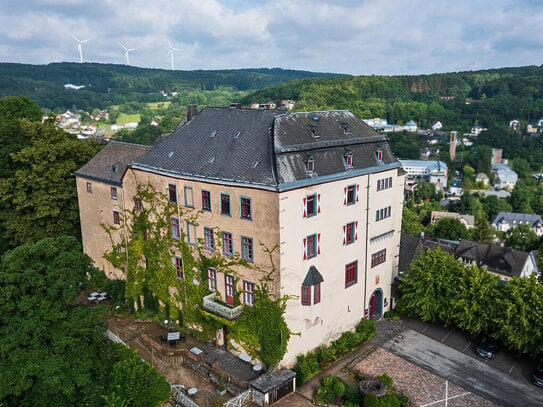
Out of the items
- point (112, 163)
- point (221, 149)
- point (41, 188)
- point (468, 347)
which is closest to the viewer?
point (221, 149)

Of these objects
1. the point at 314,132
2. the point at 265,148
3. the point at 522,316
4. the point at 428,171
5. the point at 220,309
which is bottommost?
the point at 428,171

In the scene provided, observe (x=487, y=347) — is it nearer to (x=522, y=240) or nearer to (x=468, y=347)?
(x=468, y=347)

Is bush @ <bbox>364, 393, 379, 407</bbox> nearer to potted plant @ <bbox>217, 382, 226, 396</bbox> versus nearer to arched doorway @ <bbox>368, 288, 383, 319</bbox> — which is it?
potted plant @ <bbox>217, 382, 226, 396</bbox>

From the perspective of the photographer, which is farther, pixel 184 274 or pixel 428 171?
pixel 428 171

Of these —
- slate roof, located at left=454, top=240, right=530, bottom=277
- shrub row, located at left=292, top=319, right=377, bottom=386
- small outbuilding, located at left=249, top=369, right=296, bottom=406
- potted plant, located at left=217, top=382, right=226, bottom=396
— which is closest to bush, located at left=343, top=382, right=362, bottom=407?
shrub row, located at left=292, top=319, right=377, bottom=386

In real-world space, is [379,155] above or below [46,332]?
above

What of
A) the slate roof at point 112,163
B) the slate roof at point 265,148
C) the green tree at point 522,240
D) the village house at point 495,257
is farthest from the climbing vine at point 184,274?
the green tree at point 522,240

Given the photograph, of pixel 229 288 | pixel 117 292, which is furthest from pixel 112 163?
pixel 229 288
